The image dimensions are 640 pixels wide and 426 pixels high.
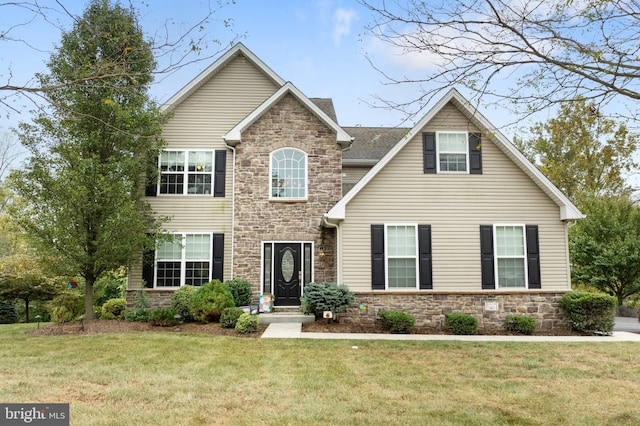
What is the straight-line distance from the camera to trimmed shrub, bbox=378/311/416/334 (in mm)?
11312

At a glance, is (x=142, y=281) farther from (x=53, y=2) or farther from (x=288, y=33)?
(x=53, y=2)

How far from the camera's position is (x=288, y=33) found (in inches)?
358

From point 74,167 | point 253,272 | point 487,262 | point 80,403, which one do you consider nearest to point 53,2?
point 80,403

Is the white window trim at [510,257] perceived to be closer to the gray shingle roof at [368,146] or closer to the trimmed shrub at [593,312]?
the trimmed shrub at [593,312]

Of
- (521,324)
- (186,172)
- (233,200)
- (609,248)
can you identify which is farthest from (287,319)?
(609,248)

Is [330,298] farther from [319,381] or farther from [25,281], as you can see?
[25,281]

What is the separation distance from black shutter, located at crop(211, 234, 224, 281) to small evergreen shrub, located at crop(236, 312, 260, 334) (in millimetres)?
2999

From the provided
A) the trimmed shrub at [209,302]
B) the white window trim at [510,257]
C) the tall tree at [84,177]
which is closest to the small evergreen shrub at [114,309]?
the tall tree at [84,177]

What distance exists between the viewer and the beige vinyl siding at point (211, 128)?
13820 millimetres

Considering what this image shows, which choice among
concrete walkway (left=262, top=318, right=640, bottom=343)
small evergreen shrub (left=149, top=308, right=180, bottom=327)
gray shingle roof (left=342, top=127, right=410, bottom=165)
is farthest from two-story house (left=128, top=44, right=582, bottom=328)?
small evergreen shrub (left=149, top=308, right=180, bottom=327)

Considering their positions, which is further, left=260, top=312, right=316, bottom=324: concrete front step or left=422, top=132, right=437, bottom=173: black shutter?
left=422, top=132, right=437, bottom=173: black shutter

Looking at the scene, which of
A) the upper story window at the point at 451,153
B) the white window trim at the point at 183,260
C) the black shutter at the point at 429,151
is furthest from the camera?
the white window trim at the point at 183,260

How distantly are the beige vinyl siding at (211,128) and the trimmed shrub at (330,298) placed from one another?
3361 mm

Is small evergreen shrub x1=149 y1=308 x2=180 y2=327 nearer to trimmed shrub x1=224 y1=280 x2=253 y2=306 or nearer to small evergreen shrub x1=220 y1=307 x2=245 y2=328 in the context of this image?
small evergreen shrub x1=220 y1=307 x2=245 y2=328
